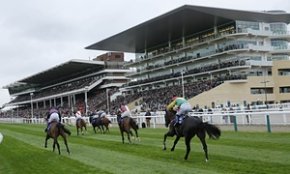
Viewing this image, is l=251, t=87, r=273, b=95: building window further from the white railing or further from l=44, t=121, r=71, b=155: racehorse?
l=44, t=121, r=71, b=155: racehorse

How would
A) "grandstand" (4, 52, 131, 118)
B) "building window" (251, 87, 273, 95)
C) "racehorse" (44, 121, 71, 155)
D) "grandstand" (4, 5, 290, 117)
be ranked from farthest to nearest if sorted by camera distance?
"grandstand" (4, 52, 131, 118)
"building window" (251, 87, 273, 95)
"grandstand" (4, 5, 290, 117)
"racehorse" (44, 121, 71, 155)

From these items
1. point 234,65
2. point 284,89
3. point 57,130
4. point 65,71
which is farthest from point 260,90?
point 65,71

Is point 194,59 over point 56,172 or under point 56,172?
over

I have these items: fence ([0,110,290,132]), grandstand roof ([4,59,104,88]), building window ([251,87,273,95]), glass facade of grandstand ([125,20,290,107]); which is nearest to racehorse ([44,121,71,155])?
fence ([0,110,290,132])

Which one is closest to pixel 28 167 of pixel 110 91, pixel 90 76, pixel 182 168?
pixel 182 168

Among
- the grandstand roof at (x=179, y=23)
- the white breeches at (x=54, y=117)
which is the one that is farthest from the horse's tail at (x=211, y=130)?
the grandstand roof at (x=179, y=23)

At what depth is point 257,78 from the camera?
182 ft

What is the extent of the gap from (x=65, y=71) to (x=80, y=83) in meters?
6.04

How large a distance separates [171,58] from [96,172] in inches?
2328

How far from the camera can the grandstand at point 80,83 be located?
8224 cm

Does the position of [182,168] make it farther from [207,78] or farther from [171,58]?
[171,58]

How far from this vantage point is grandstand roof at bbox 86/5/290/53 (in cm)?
5362

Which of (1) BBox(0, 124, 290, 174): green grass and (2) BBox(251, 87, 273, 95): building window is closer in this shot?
(1) BBox(0, 124, 290, 174): green grass

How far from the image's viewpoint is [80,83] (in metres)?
91.6
